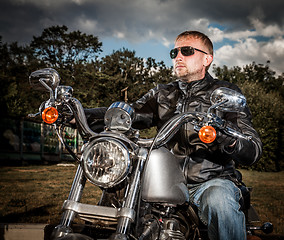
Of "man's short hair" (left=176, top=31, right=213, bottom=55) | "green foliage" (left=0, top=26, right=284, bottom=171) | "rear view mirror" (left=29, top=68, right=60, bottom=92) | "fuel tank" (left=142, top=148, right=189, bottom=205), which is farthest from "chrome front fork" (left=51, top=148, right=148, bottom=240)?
"green foliage" (left=0, top=26, right=284, bottom=171)

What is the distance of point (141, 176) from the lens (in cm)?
145

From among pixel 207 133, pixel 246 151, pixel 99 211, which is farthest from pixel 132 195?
pixel 246 151

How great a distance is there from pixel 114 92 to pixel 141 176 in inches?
692

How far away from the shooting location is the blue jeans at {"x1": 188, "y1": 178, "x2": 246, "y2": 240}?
5.74 feet

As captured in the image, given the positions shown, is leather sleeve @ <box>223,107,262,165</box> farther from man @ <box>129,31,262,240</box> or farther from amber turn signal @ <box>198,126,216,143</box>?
amber turn signal @ <box>198,126,216,143</box>

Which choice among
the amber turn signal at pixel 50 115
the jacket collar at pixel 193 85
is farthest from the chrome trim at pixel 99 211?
the jacket collar at pixel 193 85

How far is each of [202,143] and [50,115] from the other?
1125 mm

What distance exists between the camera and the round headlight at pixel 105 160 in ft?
4.48

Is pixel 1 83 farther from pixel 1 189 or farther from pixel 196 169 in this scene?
pixel 196 169

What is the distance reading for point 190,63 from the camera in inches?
102

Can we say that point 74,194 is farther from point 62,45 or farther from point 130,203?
point 62,45

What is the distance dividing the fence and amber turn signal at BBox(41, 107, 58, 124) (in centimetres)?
1263

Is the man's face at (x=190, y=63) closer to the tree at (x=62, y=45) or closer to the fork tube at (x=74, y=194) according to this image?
the fork tube at (x=74, y=194)

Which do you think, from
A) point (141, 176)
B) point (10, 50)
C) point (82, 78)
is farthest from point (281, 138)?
point (10, 50)
